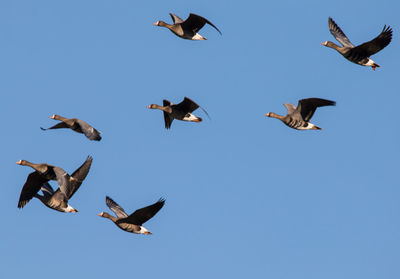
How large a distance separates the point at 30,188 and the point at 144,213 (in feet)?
17.6

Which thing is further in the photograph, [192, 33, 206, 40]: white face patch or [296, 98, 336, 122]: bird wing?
[192, 33, 206, 40]: white face patch

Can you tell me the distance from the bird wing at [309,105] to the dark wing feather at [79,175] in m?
7.97

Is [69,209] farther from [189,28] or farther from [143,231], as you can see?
[189,28]

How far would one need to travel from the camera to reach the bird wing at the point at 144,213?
29.4m

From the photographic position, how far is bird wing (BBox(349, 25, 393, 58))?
105 feet

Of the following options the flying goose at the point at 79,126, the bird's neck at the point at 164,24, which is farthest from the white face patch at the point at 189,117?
the flying goose at the point at 79,126

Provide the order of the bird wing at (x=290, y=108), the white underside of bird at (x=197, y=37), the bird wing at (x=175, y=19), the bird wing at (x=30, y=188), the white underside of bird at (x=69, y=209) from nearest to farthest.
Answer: the white underside of bird at (x=69, y=209)
the bird wing at (x=30, y=188)
the bird wing at (x=290, y=108)
the white underside of bird at (x=197, y=37)
the bird wing at (x=175, y=19)

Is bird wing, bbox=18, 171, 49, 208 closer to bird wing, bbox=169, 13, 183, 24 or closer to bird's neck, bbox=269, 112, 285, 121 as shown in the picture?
bird wing, bbox=169, 13, 183, 24

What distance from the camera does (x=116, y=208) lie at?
33.9 meters

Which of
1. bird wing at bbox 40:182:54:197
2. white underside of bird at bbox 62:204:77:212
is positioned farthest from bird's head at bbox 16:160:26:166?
white underside of bird at bbox 62:204:77:212

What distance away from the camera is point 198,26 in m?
35.2

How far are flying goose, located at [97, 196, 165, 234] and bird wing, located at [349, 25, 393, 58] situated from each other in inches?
394

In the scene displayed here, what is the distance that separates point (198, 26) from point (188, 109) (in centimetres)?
338

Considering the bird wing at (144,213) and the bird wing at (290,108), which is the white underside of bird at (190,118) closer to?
the bird wing at (290,108)
